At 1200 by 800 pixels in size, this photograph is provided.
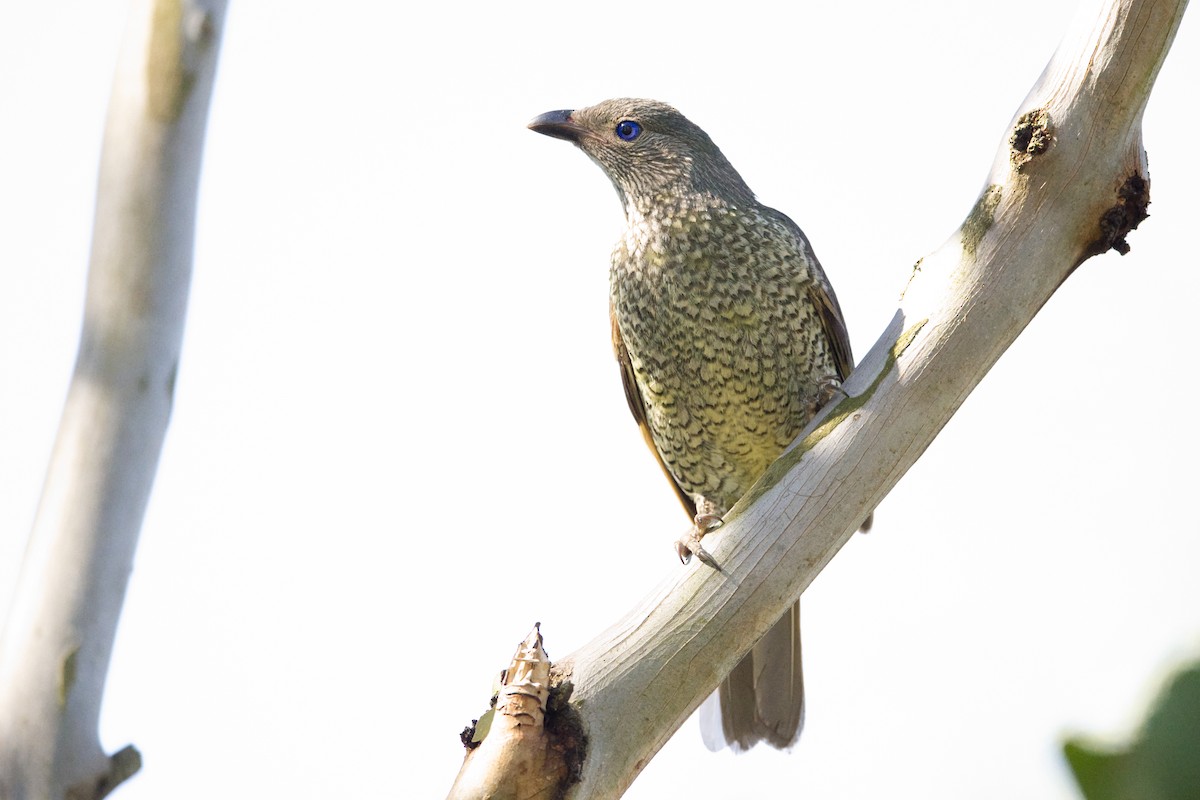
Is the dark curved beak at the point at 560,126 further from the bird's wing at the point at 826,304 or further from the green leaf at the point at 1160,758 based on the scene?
the green leaf at the point at 1160,758

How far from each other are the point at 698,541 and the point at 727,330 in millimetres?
1572

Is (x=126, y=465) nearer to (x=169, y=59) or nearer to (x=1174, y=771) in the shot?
(x=169, y=59)

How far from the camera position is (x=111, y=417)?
2375 millimetres

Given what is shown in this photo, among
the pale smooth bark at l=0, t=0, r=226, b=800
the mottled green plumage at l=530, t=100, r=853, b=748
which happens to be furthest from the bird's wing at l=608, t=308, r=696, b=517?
the pale smooth bark at l=0, t=0, r=226, b=800

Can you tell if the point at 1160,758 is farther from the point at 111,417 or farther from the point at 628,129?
the point at 628,129

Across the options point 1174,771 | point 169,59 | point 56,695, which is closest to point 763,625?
point 1174,771

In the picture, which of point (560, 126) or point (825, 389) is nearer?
point (825, 389)

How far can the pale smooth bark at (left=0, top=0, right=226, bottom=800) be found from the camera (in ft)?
7.06

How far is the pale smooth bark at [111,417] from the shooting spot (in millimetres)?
2152

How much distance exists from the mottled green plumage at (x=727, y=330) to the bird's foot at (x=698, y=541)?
44 cm

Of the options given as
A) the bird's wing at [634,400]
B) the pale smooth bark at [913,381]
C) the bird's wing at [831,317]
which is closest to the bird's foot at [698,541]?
the pale smooth bark at [913,381]

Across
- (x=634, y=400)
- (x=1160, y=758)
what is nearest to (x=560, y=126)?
(x=634, y=400)

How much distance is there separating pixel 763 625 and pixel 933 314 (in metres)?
0.93

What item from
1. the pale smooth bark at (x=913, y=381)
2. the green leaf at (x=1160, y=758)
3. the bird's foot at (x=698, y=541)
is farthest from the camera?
the bird's foot at (x=698, y=541)
